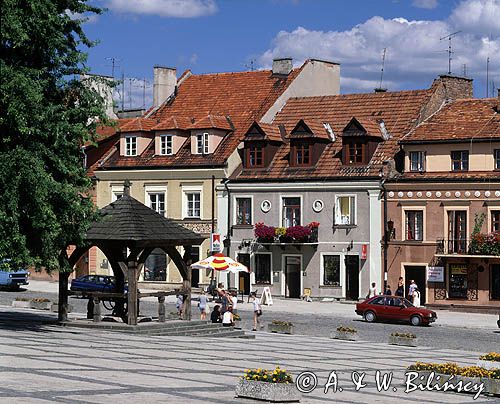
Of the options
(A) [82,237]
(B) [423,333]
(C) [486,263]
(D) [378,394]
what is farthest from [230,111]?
(D) [378,394]

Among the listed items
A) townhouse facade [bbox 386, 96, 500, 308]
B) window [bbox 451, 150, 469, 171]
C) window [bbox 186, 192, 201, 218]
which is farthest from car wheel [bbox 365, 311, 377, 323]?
window [bbox 186, 192, 201, 218]

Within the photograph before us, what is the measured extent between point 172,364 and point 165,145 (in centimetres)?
4108

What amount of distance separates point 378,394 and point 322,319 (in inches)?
1074

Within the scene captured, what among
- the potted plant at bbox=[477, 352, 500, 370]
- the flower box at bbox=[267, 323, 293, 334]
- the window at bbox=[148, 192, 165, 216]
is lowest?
the potted plant at bbox=[477, 352, 500, 370]

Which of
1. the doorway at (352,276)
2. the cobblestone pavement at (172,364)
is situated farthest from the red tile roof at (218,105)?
the cobblestone pavement at (172,364)

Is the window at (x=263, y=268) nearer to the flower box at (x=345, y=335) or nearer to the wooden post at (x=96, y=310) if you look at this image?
the flower box at (x=345, y=335)

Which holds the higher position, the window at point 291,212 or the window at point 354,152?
the window at point 354,152

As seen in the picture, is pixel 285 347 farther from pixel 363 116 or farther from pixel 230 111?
pixel 230 111

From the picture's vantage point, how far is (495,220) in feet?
192

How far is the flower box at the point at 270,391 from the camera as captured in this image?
75.8 ft

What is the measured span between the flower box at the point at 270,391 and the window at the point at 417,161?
38330mm

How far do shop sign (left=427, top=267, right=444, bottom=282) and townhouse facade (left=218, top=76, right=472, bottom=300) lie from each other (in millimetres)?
2736

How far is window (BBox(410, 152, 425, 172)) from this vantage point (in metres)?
60.6

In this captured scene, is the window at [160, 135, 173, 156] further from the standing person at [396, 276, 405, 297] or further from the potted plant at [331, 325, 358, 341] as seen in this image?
the potted plant at [331, 325, 358, 341]
